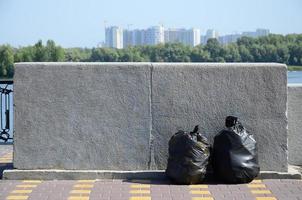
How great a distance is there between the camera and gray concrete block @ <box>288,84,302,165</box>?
7289mm

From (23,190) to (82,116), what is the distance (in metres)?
1.17

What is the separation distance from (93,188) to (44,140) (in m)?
0.97

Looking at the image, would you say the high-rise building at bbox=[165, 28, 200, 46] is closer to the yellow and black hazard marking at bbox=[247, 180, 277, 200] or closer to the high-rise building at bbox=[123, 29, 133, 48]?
the high-rise building at bbox=[123, 29, 133, 48]

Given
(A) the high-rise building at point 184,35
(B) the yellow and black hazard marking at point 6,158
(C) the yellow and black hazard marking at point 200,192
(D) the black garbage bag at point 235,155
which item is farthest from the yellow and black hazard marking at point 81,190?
(A) the high-rise building at point 184,35

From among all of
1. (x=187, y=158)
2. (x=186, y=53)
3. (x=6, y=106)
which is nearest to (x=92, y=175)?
(x=187, y=158)

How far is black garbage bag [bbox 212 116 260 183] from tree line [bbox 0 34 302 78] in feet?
45.4

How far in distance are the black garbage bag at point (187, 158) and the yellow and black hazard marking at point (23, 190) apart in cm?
165

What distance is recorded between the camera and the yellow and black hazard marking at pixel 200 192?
233 inches

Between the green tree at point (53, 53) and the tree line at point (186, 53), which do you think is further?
the green tree at point (53, 53)

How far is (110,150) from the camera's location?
679cm

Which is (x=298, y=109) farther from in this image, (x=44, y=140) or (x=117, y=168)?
(x=44, y=140)

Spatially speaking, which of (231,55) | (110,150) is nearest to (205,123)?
(110,150)

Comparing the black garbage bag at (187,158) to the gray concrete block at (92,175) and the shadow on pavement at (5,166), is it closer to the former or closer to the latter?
the gray concrete block at (92,175)

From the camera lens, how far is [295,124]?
734 centimetres
